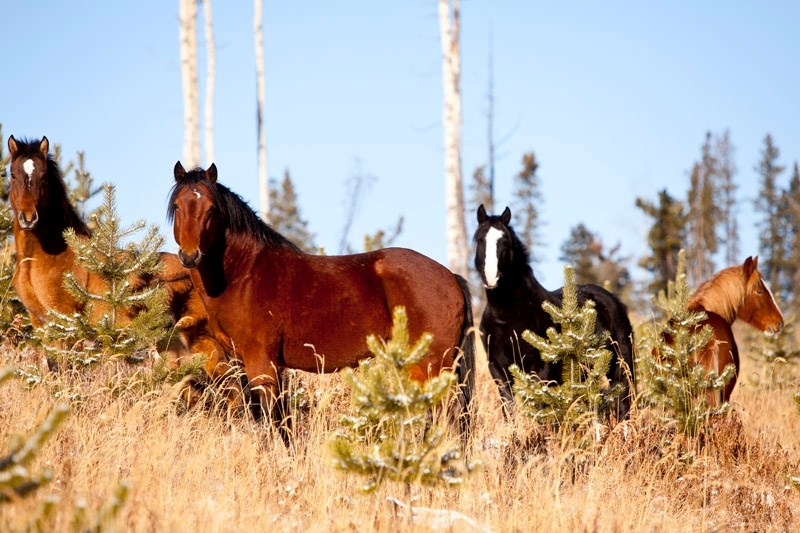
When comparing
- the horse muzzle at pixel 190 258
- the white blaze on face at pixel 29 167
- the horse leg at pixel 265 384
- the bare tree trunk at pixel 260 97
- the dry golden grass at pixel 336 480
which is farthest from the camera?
the bare tree trunk at pixel 260 97

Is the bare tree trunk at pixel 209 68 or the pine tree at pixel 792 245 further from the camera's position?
the pine tree at pixel 792 245

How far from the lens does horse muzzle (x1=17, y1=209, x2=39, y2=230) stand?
23.5 ft

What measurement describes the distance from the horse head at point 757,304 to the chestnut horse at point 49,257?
6463 mm

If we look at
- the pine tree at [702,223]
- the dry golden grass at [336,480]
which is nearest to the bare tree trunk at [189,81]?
the dry golden grass at [336,480]

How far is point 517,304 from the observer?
791 centimetres

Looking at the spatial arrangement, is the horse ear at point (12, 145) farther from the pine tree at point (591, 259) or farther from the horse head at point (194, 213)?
the pine tree at point (591, 259)

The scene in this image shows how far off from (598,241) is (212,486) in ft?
131

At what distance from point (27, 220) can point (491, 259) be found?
4.29 m

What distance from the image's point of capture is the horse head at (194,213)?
247 inches

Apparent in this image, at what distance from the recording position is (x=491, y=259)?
756 cm

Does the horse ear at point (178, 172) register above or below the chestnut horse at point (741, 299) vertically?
above

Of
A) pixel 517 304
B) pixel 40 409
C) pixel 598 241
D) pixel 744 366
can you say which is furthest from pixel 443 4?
pixel 598 241

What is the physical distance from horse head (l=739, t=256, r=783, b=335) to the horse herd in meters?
3.48

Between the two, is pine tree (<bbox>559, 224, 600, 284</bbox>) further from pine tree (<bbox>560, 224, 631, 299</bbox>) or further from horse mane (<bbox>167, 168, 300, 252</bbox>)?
horse mane (<bbox>167, 168, 300, 252</bbox>)
